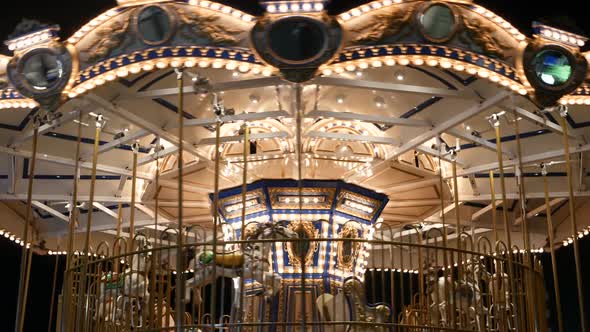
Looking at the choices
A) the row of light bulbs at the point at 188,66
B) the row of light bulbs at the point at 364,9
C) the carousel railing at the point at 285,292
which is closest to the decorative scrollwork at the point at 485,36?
the row of light bulbs at the point at 364,9

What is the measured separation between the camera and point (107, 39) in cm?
1216

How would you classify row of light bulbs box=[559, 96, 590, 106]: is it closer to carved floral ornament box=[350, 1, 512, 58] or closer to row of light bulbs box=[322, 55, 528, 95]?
row of light bulbs box=[322, 55, 528, 95]

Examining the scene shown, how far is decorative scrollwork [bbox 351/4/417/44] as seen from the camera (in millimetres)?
11695

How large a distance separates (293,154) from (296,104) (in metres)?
1.79

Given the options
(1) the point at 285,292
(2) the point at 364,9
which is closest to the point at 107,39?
(2) the point at 364,9

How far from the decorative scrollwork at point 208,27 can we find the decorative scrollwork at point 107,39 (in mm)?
809

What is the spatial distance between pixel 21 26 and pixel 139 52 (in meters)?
1.95

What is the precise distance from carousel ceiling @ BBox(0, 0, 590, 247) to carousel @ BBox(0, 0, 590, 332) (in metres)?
0.03

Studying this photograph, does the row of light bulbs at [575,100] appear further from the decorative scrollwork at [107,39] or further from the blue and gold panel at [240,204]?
the decorative scrollwork at [107,39]

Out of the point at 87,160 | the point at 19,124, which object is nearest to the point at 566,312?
the point at 87,160

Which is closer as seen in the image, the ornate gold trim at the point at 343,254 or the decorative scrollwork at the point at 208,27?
the decorative scrollwork at the point at 208,27

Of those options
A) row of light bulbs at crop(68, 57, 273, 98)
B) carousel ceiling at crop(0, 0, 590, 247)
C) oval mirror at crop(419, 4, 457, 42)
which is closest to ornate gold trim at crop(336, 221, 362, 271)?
carousel ceiling at crop(0, 0, 590, 247)

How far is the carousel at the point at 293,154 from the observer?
11.7 metres

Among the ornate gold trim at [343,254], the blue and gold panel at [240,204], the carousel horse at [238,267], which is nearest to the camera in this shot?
the carousel horse at [238,267]
